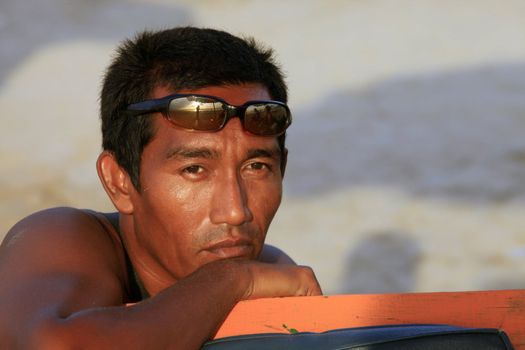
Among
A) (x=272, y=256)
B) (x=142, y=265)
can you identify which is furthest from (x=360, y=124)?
(x=142, y=265)

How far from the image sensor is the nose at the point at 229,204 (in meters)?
2.82

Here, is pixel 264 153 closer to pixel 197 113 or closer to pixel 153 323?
pixel 197 113

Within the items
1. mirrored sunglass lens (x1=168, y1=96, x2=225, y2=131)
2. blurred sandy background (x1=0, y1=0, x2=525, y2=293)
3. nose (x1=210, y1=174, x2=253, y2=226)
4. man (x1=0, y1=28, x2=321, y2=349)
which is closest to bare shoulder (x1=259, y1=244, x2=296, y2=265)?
man (x1=0, y1=28, x2=321, y2=349)

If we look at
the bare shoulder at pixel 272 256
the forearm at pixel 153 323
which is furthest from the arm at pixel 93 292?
the bare shoulder at pixel 272 256

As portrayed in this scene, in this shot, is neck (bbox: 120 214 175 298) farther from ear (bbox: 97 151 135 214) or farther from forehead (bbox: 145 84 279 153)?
forehead (bbox: 145 84 279 153)

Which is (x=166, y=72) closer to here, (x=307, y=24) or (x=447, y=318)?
(x=447, y=318)

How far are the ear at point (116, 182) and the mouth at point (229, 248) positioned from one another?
0.36 metres

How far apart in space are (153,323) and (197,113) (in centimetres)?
69

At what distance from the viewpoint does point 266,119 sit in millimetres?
2949

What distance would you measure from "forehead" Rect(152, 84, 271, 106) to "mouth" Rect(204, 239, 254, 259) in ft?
1.32

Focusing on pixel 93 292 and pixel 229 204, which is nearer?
pixel 93 292

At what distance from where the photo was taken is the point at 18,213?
748 centimetres

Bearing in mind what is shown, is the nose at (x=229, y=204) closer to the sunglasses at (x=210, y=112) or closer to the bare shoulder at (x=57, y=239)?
the sunglasses at (x=210, y=112)

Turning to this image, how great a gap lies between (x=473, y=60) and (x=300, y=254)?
3.89 metres
